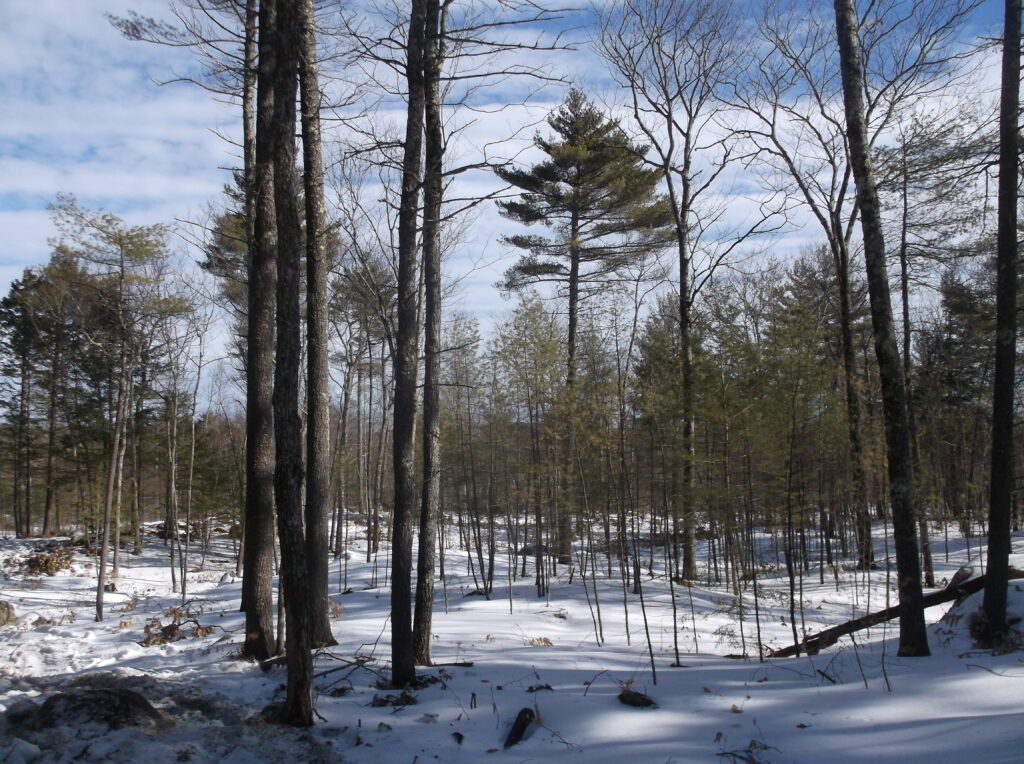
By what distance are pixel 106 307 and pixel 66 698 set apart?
8.24 metres

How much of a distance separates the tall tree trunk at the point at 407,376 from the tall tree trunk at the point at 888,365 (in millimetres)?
4065

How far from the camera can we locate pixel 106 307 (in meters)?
10.3

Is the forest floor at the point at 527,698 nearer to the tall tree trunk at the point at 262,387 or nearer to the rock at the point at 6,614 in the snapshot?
the tall tree trunk at the point at 262,387

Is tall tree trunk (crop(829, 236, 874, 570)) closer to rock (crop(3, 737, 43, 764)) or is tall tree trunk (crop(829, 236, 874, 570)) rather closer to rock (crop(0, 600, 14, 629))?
rock (crop(3, 737, 43, 764))

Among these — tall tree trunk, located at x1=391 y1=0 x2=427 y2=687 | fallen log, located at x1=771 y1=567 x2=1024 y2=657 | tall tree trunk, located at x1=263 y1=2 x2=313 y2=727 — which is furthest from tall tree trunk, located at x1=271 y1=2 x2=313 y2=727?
fallen log, located at x1=771 y1=567 x2=1024 y2=657

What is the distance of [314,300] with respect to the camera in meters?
5.70

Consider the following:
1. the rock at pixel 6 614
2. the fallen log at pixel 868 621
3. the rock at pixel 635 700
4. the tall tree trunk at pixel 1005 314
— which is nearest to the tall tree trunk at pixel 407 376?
the rock at pixel 635 700

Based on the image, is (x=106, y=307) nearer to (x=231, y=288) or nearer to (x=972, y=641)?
(x=231, y=288)

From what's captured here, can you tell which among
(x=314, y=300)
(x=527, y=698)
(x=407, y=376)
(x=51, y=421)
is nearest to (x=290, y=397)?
(x=407, y=376)

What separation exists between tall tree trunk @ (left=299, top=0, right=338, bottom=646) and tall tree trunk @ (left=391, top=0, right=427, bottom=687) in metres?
0.78

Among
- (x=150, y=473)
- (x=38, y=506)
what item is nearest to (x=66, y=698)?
(x=150, y=473)

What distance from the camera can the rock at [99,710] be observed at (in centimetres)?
381

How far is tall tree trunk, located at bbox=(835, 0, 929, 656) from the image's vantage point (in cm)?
536


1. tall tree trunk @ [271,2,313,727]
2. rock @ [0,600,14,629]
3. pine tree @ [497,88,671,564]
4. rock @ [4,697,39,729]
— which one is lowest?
rock @ [0,600,14,629]
